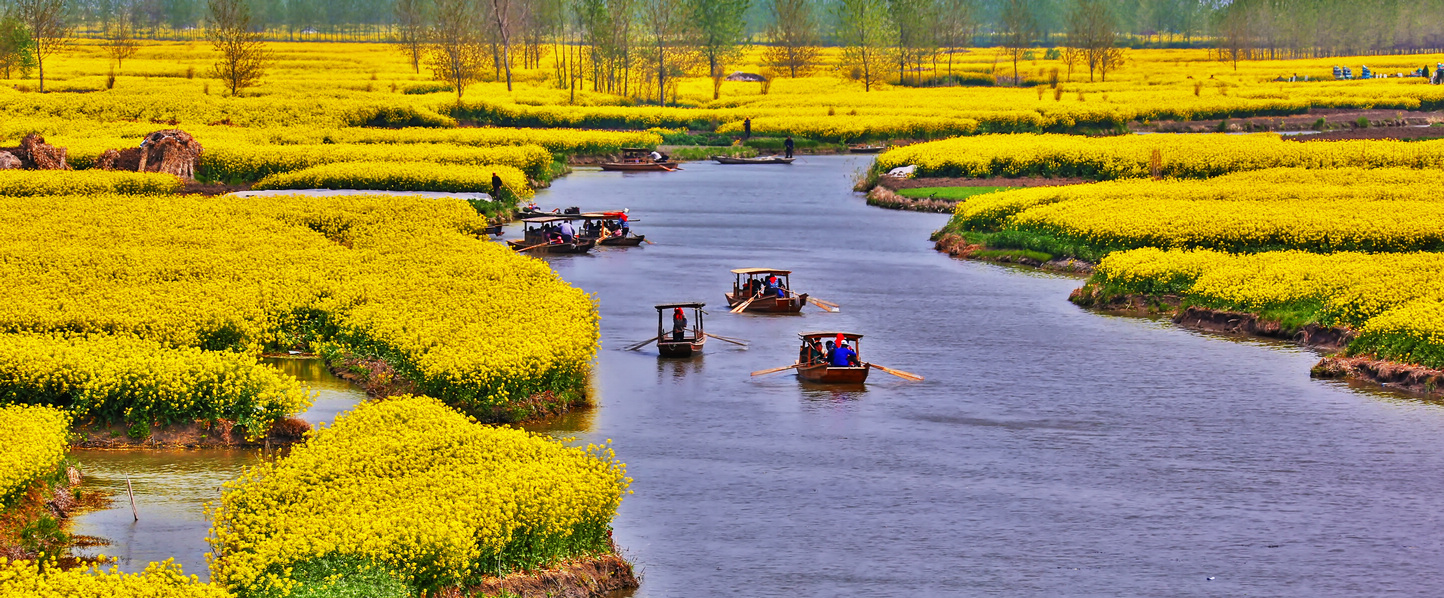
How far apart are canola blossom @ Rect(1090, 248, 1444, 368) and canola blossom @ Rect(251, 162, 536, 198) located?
139ft

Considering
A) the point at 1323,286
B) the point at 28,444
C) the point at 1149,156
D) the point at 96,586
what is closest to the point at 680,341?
the point at 28,444

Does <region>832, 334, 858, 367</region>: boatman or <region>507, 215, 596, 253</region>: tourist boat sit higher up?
<region>507, 215, 596, 253</region>: tourist boat

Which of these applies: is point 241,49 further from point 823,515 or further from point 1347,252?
point 823,515

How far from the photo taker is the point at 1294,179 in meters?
79.4

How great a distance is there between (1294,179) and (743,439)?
177 feet

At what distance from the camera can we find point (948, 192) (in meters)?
87.9

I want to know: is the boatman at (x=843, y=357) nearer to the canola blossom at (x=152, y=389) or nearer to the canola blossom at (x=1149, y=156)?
the canola blossom at (x=152, y=389)

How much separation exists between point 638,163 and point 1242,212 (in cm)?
5659

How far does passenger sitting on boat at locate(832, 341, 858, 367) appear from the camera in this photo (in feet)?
138

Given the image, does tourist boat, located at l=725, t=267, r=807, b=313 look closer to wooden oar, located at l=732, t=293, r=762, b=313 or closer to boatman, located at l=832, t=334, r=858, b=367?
wooden oar, located at l=732, t=293, r=762, b=313

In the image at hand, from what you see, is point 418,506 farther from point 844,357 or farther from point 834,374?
point 844,357

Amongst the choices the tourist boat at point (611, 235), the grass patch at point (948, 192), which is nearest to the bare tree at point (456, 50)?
the grass patch at point (948, 192)

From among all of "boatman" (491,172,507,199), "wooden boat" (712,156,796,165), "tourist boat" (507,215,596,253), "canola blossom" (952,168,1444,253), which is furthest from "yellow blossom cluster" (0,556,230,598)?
"wooden boat" (712,156,796,165)

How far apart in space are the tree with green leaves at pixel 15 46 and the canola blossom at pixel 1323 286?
131855 mm
